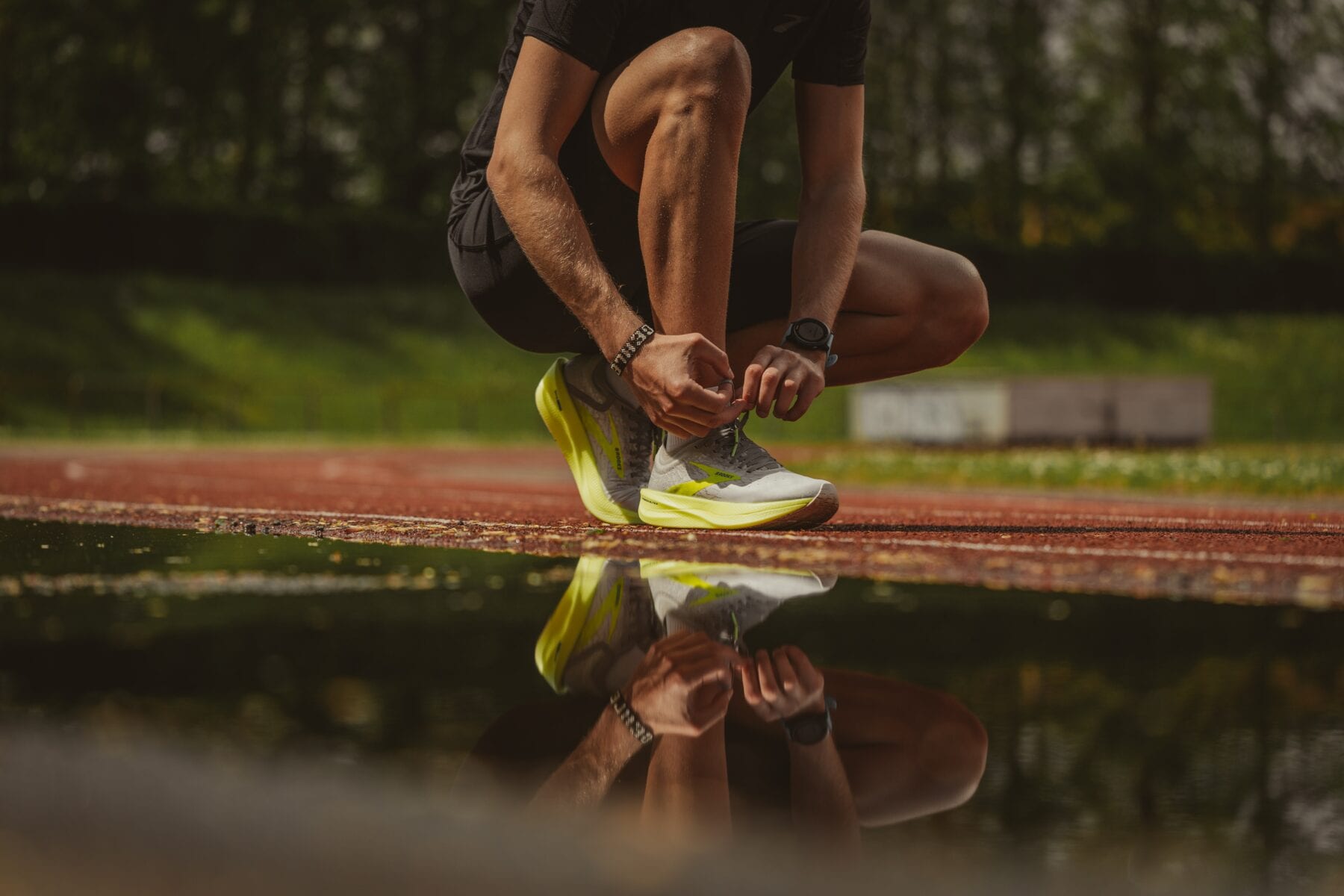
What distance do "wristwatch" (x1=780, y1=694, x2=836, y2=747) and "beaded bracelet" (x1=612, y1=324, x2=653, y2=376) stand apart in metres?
1.83

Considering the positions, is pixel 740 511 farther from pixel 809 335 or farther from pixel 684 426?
pixel 809 335

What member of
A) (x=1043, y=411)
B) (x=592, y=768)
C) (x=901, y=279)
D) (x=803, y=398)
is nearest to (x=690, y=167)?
(x=803, y=398)

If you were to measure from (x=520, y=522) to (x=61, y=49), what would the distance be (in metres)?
30.6

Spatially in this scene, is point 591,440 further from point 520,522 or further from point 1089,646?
point 1089,646

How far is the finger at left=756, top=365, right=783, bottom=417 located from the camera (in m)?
3.20

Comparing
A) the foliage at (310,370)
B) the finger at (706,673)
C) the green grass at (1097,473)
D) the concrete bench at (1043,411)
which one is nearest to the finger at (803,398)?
the finger at (706,673)

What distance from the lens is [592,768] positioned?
1.20 m

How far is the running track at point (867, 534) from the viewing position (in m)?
2.58

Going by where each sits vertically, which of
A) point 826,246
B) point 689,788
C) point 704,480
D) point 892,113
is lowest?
point 689,788

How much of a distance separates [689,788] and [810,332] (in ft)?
7.83

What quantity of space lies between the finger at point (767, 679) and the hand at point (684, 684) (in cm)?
2

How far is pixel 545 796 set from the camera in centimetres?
109

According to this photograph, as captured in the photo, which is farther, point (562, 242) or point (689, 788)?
point (562, 242)

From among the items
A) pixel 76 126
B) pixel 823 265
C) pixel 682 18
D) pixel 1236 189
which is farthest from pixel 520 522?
pixel 1236 189
